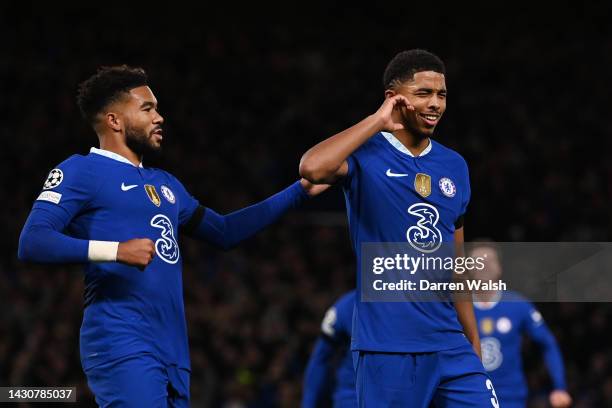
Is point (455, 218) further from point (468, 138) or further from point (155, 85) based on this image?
point (155, 85)

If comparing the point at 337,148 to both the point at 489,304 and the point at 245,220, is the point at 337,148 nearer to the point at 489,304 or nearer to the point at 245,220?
the point at 245,220

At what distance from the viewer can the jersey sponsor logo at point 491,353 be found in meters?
8.59

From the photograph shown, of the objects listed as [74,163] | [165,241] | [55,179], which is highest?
[74,163]

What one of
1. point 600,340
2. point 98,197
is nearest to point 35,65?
point 600,340

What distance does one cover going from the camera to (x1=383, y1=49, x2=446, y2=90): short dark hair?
16.3 ft

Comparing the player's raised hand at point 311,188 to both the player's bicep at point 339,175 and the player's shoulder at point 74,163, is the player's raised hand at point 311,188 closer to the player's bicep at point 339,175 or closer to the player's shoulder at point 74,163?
the player's bicep at point 339,175

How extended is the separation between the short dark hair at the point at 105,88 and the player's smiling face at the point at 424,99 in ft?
4.41

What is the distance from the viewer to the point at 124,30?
1973cm

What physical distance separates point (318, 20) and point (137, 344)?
1671 centimetres

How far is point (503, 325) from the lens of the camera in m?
8.72

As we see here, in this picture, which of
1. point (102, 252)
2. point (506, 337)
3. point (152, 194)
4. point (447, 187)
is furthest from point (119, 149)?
point (506, 337)

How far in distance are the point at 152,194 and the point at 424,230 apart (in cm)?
128

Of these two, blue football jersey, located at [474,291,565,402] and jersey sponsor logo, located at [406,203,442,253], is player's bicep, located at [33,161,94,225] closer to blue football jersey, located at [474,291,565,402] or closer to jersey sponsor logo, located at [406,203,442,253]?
jersey sponsor logo, located at [406,203,442,253]

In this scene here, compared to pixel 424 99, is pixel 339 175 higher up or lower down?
lower down
